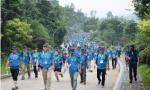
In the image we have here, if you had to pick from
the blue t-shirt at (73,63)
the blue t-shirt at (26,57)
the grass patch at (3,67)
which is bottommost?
the grass patch at (3,67)

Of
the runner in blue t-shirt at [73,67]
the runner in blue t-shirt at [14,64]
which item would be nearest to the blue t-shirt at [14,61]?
the runner in blue t-shirt at [14,64]

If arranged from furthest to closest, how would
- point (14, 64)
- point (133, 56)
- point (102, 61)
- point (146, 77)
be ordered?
point (146, 77)
point (133, 56)
point (102, 61)
point (14, 64)

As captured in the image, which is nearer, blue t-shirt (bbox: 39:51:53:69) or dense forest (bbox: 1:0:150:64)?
blue t-shirt (bbox: 39:51:53:69)

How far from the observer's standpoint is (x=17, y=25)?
51125mm

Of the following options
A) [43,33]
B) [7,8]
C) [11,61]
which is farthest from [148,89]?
[43,33]

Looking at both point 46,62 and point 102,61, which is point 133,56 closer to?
point 102,61

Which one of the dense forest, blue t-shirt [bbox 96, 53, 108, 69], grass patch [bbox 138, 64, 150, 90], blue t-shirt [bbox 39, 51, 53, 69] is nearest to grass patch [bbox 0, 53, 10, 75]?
the dense forest

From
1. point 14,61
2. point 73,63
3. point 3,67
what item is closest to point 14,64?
point 14,61

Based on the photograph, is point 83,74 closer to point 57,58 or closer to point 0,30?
point 57,58

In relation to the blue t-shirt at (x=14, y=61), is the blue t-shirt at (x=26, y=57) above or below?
below

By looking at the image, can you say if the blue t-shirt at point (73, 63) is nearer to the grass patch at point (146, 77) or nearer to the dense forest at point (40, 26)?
the dense forest at point (40, 26)

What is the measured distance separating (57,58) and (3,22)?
1103 inches

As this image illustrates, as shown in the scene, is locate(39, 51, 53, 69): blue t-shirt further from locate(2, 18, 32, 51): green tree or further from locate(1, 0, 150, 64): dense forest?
locate(2, 18, 32, 51): green tree

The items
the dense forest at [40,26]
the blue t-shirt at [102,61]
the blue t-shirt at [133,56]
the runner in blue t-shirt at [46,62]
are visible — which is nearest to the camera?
the runner in blue t-shirt at [46,62]
